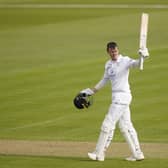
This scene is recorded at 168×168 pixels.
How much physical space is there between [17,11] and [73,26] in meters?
7.47

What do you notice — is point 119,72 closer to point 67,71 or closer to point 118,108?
point 118,108

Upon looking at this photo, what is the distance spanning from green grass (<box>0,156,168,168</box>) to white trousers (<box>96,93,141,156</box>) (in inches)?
12.3

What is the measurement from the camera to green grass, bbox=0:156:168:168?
15.7 meters

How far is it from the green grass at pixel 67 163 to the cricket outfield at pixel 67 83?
0.7 inches

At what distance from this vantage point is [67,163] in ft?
52.6

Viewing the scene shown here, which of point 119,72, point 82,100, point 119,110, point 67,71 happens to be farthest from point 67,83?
point 119,110

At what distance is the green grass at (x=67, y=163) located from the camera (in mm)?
15719

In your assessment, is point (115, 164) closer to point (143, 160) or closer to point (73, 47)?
point (143, 160)

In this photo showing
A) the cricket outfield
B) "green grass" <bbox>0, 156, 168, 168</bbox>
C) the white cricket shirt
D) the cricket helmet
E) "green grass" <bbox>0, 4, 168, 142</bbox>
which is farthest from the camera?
"green grass" <bbox>0, 4, 168, 142</bbox>

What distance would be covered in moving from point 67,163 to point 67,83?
11.2 meters

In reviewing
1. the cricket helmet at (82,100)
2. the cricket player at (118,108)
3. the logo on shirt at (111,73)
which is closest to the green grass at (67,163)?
the cricket player at (118,108)

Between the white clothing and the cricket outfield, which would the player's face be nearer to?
the white clothing

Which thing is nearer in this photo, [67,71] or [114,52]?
[114,52]

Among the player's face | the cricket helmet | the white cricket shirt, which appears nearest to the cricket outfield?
the cricket helmet
